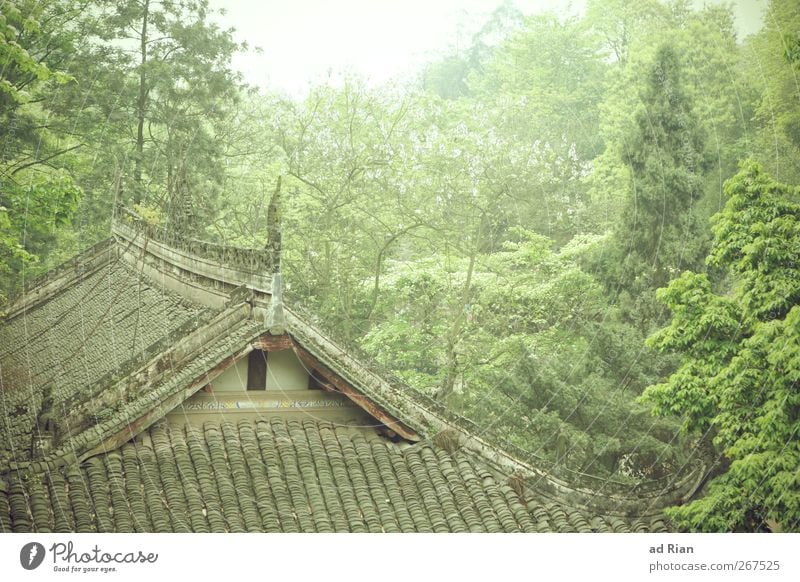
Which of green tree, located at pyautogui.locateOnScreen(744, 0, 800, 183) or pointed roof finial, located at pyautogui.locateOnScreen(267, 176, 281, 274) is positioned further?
green tree, located at pyautogui.locateOnScreen(744, 0, 800, 183)

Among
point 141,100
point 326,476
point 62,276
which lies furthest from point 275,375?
point 62,276

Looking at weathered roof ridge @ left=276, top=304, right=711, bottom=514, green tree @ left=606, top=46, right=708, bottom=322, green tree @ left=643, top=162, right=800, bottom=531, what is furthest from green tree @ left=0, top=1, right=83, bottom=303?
green tree @ left=606, top=46, right=708, bottom=322

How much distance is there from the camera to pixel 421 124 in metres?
8.06

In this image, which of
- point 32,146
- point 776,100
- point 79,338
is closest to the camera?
point 32,146

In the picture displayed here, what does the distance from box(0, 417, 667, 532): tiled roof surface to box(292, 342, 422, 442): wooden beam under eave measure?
13cm

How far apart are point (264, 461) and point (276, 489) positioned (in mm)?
181

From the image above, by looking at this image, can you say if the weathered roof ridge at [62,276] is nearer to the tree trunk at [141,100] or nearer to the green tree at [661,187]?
Result: the tree trunk at [141,100]

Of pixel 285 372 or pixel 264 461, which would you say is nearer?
pixel 264 461

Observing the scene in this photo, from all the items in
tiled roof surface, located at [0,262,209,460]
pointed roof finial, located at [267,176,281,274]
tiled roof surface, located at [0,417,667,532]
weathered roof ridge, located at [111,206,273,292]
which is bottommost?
tiled roof surface, located at [0,417,667,532]

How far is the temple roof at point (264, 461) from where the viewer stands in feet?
13.8

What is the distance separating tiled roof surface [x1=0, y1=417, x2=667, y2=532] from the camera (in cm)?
418

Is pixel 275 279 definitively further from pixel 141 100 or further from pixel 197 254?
pixel 141 100

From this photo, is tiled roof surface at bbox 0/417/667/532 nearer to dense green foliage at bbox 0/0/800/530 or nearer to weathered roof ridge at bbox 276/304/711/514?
weathered roof ridge at bbox 276/304/711/514

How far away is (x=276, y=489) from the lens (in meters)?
4.41
